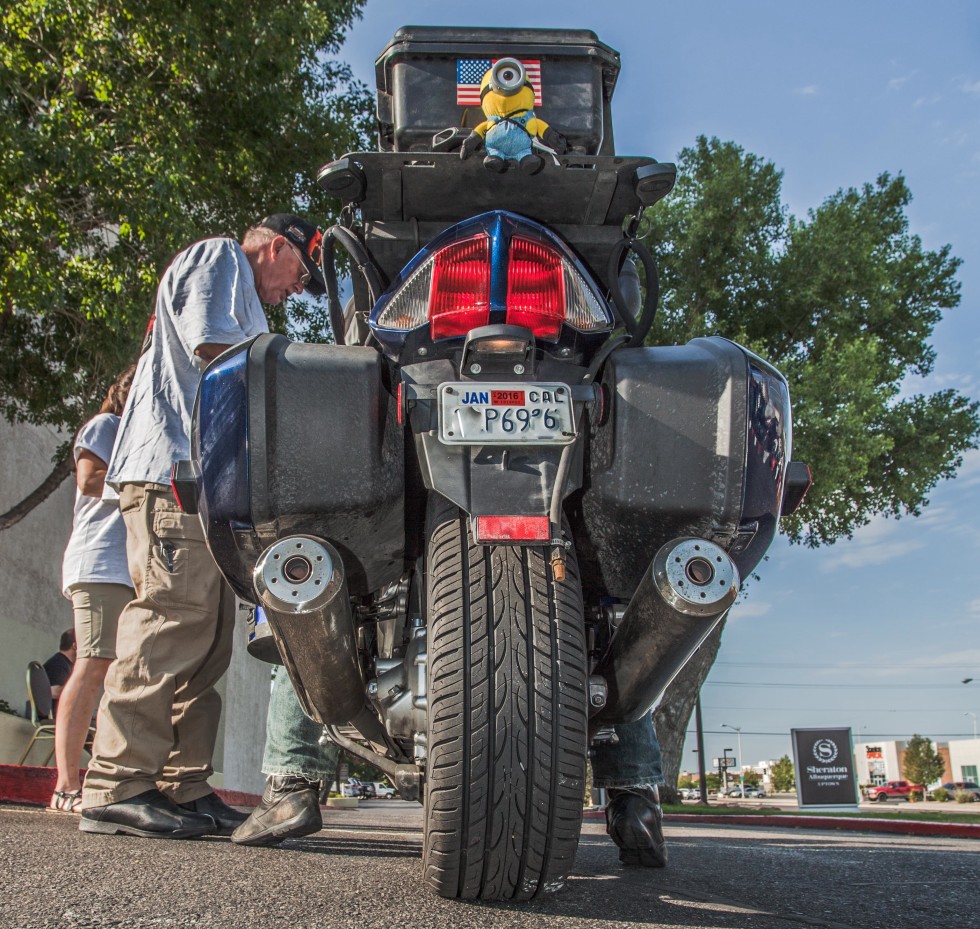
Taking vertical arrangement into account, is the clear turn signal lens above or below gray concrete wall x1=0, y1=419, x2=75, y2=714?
below

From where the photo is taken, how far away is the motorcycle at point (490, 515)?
1.64 metres

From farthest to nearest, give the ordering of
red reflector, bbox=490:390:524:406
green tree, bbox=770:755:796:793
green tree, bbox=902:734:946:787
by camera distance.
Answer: green tree, bbox=770:755:796:793 < green tree, bbox=902:734:946:787 < red reflector, bbox=490:390:524:406

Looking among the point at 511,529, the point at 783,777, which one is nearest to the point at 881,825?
the point at 511,529

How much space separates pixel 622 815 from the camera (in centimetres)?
280

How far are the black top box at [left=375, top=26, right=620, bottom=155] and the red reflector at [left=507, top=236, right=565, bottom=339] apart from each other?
107 cm

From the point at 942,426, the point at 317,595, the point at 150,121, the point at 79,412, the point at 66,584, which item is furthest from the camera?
the point at 942,426

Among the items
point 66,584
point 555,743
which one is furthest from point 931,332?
point 555,743

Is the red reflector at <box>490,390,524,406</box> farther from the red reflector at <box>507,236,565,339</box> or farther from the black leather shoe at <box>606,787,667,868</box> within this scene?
the black leather shoe at <box>606,787,667,868</box>

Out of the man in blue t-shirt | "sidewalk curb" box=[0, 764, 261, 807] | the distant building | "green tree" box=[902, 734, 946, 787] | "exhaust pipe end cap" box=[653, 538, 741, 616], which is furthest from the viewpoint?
the distant building

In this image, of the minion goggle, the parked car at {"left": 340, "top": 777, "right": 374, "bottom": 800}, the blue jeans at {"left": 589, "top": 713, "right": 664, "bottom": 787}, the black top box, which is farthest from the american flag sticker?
the parked car at {"left": 340, "top": 777, "right": 374, "bottom": 800}

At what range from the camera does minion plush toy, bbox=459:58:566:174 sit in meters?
2.27

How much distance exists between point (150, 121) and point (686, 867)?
25.6 ft

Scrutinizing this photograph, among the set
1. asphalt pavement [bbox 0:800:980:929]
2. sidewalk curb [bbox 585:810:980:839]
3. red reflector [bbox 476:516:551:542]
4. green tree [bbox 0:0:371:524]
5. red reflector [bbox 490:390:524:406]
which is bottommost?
sidewalk curb [bbox 585:810:980:839]

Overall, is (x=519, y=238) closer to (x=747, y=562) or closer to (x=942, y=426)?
(x=747, y=562)
